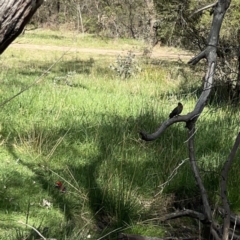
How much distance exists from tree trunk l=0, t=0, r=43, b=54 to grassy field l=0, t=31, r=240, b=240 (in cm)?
128

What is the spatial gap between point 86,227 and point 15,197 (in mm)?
607

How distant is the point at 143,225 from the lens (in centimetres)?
334

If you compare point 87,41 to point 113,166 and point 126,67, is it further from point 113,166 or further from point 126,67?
point 113,166

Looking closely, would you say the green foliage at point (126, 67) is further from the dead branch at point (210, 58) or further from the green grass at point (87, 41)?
the green grass at point (87, 41)

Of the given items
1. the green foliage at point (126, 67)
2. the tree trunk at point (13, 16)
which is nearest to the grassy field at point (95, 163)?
the tree trunk at point (13, 16)

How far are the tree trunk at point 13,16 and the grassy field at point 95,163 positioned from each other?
4.21 feet

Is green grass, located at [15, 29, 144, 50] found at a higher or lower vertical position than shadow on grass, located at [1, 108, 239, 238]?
lower

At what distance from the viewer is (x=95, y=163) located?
13.5ft

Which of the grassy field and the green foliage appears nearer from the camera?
the grassy field

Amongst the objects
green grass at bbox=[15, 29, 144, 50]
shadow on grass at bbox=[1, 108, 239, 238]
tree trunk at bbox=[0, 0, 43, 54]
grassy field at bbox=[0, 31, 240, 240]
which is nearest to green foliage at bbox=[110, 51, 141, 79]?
grassy field at bbox=[0, 31, 240, 240]

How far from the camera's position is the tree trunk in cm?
184

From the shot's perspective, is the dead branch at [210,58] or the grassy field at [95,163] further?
the grassy field at [95,163]

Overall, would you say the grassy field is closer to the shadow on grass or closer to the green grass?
the shadow on grass

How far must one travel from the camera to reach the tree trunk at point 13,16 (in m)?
1.84
